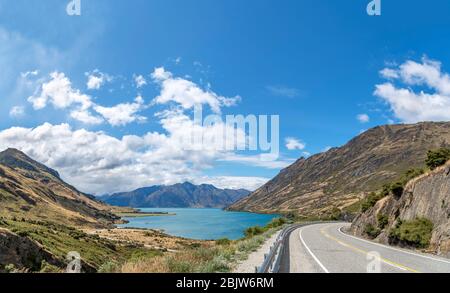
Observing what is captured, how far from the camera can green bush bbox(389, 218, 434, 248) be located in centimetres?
2561

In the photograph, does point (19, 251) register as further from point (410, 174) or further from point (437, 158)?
point (410, 174)

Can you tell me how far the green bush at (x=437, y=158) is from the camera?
3169 centimetres

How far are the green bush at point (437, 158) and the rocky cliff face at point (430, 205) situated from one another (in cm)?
110

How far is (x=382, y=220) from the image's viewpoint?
130 feet

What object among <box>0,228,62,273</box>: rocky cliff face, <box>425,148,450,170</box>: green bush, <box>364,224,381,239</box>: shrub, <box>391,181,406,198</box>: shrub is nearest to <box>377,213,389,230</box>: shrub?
→ <box>364,224,381,239</box>: shrub

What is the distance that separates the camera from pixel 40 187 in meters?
194

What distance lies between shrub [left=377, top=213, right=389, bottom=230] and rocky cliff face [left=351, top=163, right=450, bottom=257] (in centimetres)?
28

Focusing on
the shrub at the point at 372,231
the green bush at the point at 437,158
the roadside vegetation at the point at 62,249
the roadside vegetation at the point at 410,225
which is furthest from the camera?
the shrub at the point at 372,231

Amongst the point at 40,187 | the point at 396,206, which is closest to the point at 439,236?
the point at 396,206

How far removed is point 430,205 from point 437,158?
19.0 ft

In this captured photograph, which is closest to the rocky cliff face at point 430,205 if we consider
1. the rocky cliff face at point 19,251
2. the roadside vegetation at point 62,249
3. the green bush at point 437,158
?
the green bush at point 437,158

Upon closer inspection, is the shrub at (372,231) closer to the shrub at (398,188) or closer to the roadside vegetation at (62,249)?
the shrub at (398,188)

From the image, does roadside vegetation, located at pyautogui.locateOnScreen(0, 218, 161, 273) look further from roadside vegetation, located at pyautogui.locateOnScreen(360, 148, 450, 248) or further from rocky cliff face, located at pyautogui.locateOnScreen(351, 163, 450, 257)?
roadside vegetation, located at pyautogui.locateOnScreen(360, 148, 450, 248)
